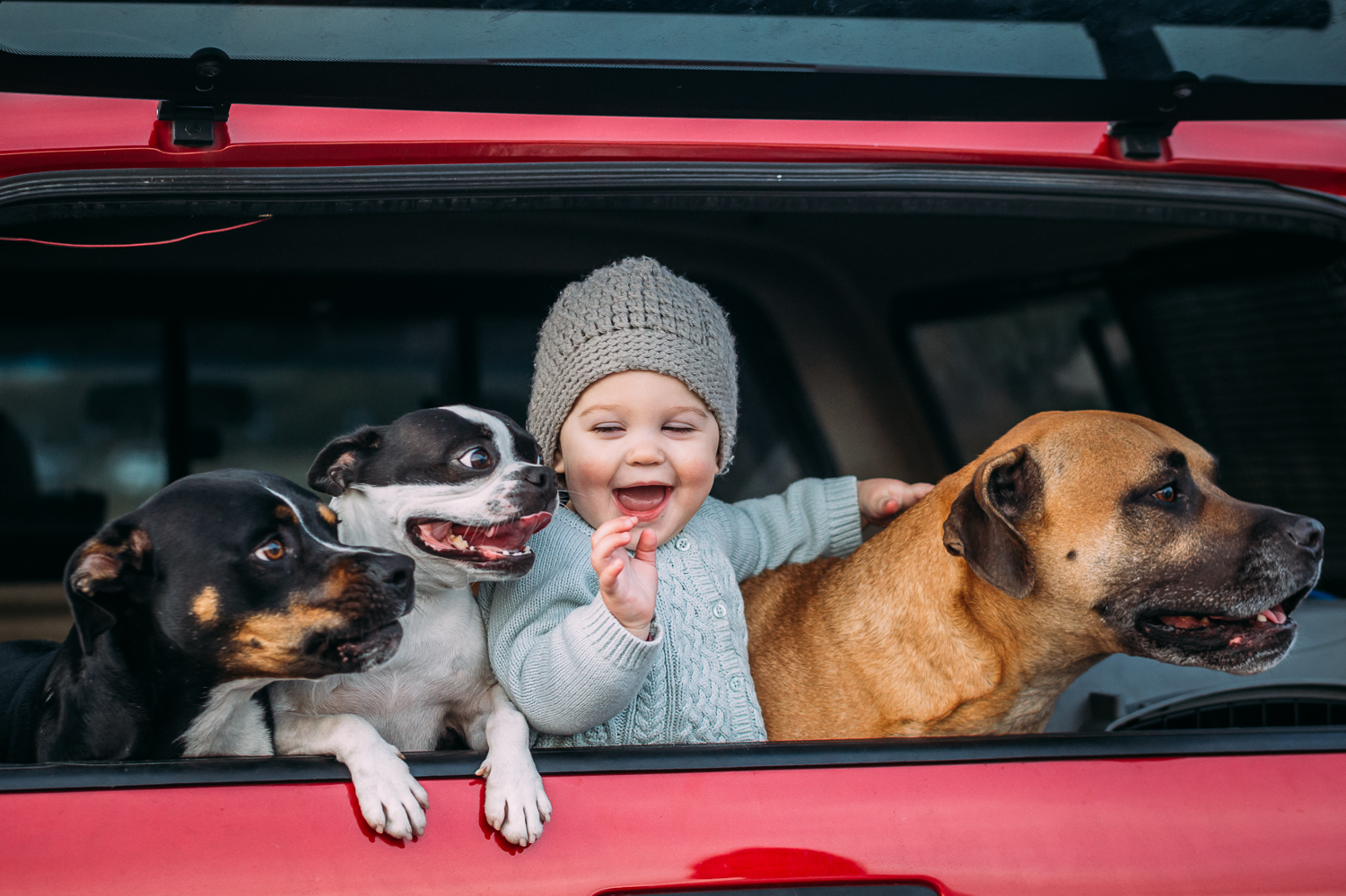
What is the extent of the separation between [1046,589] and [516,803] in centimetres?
119

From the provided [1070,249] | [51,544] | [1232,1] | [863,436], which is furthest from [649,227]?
[51,544]

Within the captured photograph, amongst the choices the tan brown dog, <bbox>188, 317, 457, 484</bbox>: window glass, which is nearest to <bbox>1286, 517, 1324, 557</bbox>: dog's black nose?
the tan brown dog

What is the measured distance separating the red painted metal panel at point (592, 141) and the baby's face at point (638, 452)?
479 millimetres

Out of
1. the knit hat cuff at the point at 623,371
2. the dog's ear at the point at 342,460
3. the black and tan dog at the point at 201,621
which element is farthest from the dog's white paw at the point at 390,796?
the knit hat cuff at the point at 623,371

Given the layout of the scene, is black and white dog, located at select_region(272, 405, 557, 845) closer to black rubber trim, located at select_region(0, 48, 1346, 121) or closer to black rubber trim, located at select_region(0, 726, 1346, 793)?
black rubber trim, located at select_region(0, 726, 1346, 793)

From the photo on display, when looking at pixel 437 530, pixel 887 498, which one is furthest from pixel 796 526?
pixel 437 530

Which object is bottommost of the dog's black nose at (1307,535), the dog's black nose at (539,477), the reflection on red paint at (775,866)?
the reflection on red paint at (775,866)

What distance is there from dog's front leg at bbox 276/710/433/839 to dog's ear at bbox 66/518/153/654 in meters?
0.36

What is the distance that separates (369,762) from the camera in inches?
55.0

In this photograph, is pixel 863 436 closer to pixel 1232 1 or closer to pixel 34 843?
pixel 1232 1

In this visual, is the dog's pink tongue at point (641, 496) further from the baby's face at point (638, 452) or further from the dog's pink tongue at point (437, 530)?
the dog's pink tongue at point (437, 530)

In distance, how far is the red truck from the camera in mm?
1298

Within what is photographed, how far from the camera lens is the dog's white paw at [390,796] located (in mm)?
1283

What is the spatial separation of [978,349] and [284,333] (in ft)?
9.44
